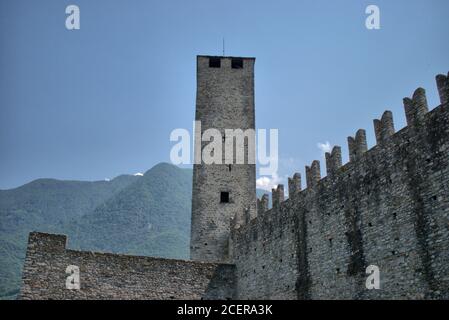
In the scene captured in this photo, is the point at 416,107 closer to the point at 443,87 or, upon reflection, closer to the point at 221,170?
the point at 443,87

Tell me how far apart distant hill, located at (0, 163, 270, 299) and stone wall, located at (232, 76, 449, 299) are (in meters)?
41.5

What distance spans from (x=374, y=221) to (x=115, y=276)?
9748 mm

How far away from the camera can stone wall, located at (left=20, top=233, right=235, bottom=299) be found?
16.0 metres

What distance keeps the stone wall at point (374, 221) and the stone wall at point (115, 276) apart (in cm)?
237

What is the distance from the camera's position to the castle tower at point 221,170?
23.4m

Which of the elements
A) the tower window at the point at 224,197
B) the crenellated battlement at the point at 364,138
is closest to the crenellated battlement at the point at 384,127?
the crenellated battlement at the point at 364,138

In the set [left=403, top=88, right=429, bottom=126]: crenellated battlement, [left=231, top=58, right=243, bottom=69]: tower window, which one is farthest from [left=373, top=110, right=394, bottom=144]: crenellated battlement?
[left=231, top=58, right=243, bottom=69]: tower window

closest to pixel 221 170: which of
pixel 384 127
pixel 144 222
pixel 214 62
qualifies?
pixel 214 62

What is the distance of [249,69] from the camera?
27.7 metres

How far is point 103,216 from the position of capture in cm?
9425

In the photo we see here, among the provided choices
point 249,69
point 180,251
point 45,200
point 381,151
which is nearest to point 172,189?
point 45,200

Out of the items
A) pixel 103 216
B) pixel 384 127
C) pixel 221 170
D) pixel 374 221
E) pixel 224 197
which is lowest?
pixel 374 221

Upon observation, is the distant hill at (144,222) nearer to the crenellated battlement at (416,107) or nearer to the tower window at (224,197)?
the tower window at (224,197)
